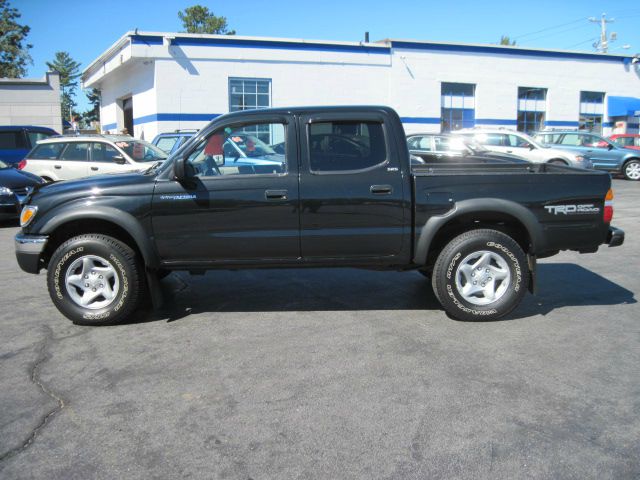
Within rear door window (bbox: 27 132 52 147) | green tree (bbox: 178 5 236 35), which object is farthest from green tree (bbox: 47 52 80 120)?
rear door window (bbox: 27 132 52 147)

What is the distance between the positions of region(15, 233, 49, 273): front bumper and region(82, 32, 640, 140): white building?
17483 millimetres

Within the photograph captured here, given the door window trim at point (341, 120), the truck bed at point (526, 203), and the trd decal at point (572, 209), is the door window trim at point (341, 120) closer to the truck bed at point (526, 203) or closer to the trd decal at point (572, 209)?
the truck bed at point (526, 203)

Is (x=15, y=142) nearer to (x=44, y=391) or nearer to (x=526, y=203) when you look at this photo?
(x=44, y=391)

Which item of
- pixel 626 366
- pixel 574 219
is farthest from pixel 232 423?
pixel 574 219

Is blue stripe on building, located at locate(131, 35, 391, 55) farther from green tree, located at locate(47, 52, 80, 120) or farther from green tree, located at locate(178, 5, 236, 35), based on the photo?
green tree, located at locate(47, 52, 80, 120)

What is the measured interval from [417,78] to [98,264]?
2257 cm

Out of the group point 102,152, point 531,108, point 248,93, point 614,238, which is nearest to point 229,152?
point 614,238

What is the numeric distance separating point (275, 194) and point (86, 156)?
8955 mm

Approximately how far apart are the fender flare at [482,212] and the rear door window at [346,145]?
0.71 meters

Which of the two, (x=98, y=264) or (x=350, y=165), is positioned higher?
(x=350, y=165)

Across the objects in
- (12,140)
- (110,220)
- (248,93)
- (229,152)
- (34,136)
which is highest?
(248,93)

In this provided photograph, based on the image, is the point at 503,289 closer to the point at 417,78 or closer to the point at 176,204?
the point at 176,204

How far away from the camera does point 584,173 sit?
521cm

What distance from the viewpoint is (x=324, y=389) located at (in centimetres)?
380
